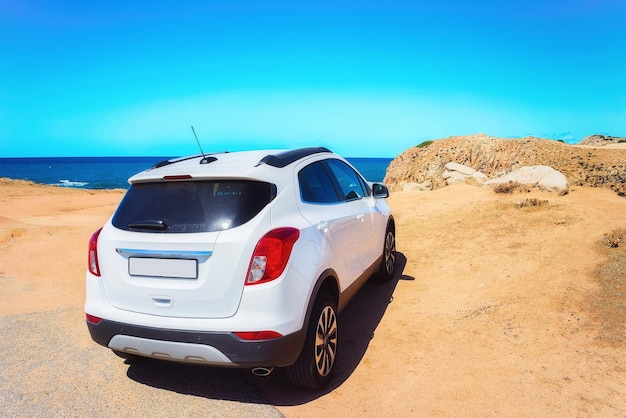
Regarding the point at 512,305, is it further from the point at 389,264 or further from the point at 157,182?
the point at 157,182

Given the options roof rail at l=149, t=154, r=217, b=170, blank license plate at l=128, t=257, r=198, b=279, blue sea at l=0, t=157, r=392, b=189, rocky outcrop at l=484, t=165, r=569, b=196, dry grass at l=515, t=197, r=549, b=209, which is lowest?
blue sea at l=0, t=157, r=392, b=189

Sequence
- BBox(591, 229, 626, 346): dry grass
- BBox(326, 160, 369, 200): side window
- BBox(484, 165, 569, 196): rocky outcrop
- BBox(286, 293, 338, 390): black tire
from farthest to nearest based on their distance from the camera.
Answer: BBox(484, 165, 569, 196): rocky outcrop < BBox(326, 160, 369, 200): side window < BBox(591, 229, 626, 346): dry grass < BBox(286, 293, 338, 390): black tire

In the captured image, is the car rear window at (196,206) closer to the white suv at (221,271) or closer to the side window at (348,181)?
the white suv at (221,271)

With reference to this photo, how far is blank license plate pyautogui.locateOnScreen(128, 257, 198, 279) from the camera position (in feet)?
9.32

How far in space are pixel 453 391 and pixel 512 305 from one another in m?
1.82

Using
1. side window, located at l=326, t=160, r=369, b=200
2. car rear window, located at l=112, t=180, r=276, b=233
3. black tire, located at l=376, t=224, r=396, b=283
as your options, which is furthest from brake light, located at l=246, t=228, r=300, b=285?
black tire, located at l=376, t=224, r=396, b=283

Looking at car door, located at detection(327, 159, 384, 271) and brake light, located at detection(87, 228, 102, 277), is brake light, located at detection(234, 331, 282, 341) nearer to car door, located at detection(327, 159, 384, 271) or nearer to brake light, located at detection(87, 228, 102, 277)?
brake light, located at detection(87, 228, 102, 277)

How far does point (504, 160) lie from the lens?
19547mm

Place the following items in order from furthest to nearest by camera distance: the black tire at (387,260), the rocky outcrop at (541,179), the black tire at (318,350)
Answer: the rocky outcrop at (541,179) → the black tire at (387,260) → the black tire at (318,350)

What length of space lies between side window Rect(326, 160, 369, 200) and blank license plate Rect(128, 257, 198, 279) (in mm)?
1915

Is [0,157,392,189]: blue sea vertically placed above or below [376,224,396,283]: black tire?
below

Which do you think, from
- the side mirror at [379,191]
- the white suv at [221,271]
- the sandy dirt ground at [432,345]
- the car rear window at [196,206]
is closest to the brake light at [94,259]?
the white suv at [221,271]

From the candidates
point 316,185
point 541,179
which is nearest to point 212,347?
point 316,185

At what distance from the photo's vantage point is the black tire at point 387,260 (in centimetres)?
562
